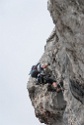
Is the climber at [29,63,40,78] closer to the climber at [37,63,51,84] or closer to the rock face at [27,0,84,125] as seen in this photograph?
the climber at [37,63,51,84]

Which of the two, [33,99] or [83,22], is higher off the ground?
[83,22]

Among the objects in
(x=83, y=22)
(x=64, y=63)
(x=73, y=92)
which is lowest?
(x=73, y=92)

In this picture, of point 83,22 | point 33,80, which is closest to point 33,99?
point 33,80

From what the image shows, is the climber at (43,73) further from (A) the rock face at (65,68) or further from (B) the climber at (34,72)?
(A) the rock face at (65,68)

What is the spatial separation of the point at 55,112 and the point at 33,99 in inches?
142

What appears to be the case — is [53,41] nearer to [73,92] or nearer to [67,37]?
[73,92]

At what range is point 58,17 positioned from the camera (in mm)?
21641

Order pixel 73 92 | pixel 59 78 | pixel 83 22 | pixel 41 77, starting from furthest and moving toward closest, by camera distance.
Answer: pixel 41 77 < pixel 59 78 < pixel 73 92 < pixel 83 22

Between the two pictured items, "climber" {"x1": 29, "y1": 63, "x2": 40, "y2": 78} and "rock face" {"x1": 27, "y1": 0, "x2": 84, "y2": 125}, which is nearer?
"rock face" {"x1": 27, "y1": 0, "x2": 84, "y2": 125}

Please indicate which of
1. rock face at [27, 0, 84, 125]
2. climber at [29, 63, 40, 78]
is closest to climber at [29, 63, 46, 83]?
climber at [29, 63, 40, 78]

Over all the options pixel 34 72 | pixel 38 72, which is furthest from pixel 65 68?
pixel 38 72

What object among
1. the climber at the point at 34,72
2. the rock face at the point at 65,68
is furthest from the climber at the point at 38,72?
the rock face at the point at 65,68

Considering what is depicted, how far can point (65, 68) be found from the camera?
95.0 feet

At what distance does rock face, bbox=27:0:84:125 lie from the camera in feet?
66.8
